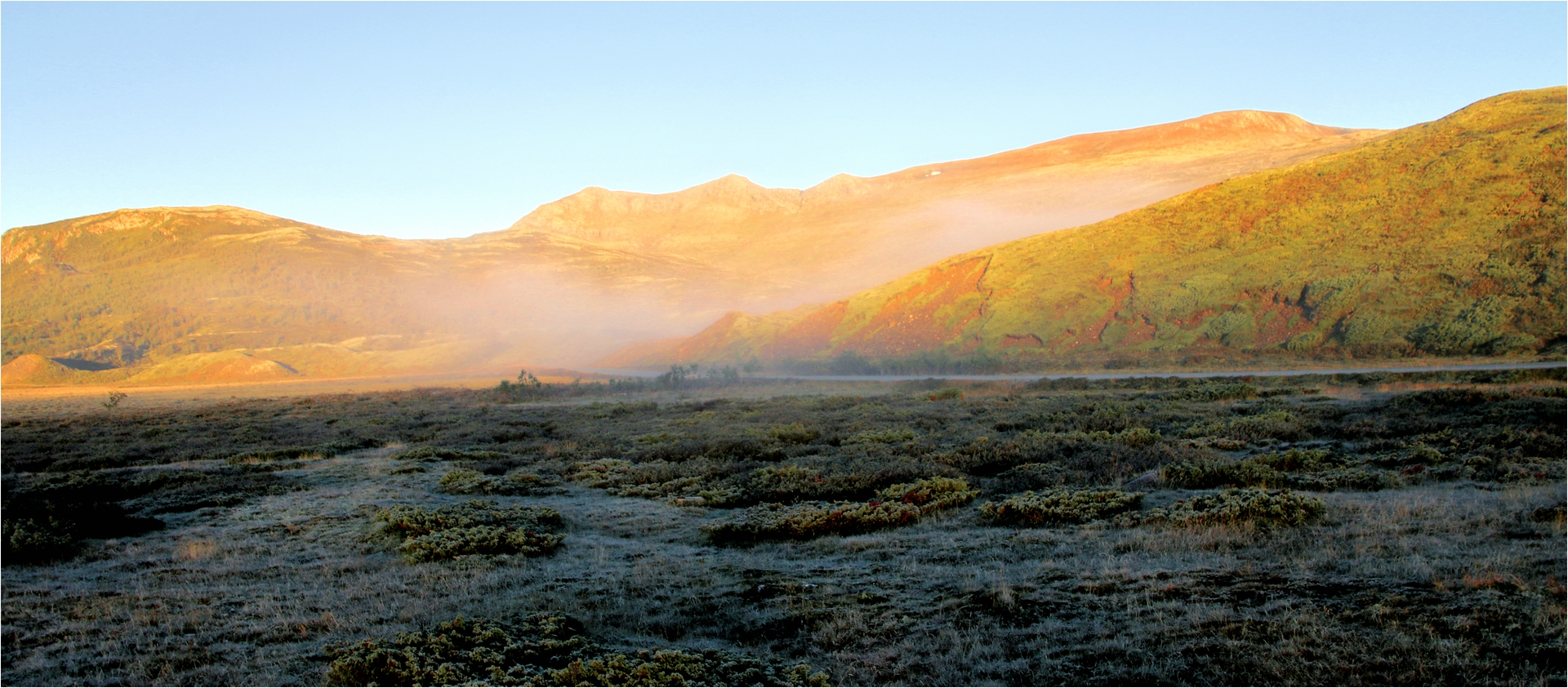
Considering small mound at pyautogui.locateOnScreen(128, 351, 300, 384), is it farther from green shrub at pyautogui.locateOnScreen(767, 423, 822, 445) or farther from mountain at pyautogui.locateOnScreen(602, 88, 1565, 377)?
green shrub at pyautogui.locateOnScreen(767, 423, 822, 445)

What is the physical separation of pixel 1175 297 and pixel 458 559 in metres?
47.6

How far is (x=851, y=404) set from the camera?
30031mm

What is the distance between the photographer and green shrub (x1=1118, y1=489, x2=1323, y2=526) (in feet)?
31.6

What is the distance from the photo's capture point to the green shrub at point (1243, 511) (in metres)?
9.63

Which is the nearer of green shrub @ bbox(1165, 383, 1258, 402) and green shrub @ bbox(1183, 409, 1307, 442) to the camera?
green shrub @ bbox(1183, 409, 1307, 442)

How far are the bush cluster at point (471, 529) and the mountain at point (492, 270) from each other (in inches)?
3446

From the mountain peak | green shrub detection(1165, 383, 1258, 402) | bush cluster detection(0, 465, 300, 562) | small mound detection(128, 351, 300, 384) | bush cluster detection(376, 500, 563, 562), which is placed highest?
the mountain peak

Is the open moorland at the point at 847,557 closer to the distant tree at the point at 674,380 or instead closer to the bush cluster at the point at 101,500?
the bush cluster at the point at 101,500

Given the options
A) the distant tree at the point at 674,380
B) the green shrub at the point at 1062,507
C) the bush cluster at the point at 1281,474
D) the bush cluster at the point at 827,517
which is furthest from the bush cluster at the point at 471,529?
the distant tree at the point at 674,380

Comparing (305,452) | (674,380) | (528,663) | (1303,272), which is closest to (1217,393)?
(528,663)

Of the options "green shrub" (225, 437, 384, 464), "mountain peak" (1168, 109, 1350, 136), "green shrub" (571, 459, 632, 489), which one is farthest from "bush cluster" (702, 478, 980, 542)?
"mountain peak" (1168, 109, 1350, 136)

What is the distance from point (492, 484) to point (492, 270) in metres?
148

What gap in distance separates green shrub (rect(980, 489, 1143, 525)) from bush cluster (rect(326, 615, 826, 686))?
5607 millimetres

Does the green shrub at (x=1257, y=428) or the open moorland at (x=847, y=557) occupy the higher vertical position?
the open moorland at (x=847, y=557)
